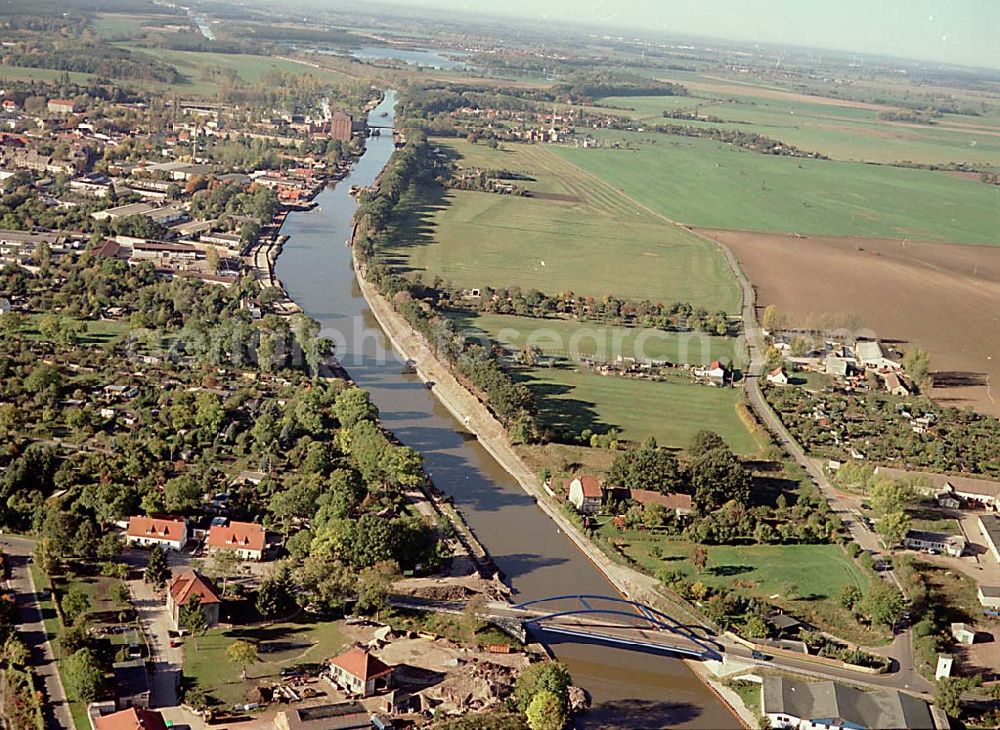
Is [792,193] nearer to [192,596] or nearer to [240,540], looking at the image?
[240,540]

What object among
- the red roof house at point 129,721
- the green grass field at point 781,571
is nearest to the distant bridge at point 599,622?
the green grass field at point 781,571

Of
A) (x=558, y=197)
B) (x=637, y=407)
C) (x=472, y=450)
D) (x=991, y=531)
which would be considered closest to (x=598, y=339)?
(x=637, y=407)

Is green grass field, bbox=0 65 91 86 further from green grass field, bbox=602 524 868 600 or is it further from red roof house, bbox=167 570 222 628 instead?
green grass field, bbox=602 524 868 600

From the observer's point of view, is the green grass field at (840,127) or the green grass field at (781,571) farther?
the green grass field at (840,127)

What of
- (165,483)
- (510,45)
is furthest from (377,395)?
(510,45)

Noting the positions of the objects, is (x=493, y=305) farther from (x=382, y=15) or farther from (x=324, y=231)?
(x=382, y=15)

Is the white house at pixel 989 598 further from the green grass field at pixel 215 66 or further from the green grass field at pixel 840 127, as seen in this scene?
the green grass field at pixel 215 66

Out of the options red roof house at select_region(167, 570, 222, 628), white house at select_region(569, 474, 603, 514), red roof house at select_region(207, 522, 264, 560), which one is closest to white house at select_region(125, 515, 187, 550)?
red roof house at select_region(207, 522, 264, 560)
